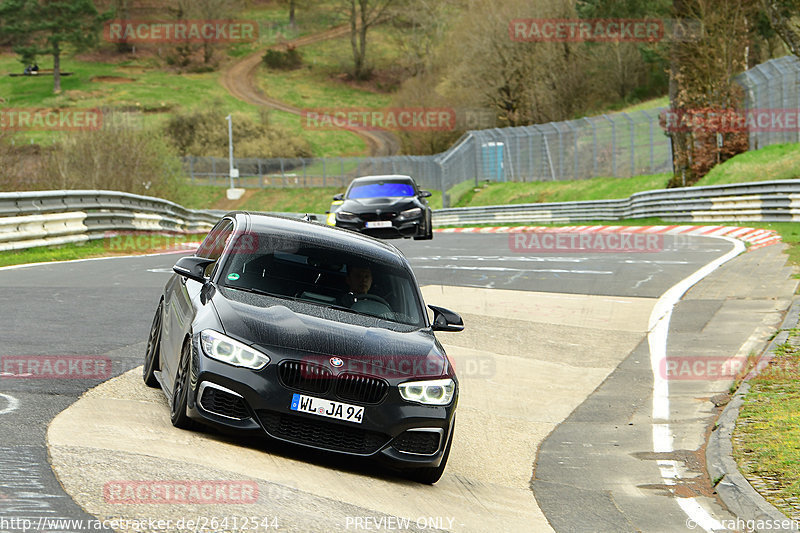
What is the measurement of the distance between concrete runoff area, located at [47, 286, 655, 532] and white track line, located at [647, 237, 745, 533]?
2.23ft

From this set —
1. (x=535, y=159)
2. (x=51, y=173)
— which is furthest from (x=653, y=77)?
(x=51, y=173)

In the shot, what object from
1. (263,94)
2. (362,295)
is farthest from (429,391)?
(263,94)

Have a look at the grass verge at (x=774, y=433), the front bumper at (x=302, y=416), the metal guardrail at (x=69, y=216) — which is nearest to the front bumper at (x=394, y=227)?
the metal guardrail at (x=69, y=216)

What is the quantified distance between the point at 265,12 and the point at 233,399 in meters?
154

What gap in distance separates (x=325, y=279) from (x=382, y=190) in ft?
55.9

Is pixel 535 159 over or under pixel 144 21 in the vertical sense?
under

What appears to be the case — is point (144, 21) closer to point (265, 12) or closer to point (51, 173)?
point (265, 12)

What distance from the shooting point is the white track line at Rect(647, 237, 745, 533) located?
7.33 m

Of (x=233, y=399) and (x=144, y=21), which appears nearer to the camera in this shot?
(x=233, y=399)

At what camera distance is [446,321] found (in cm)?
840

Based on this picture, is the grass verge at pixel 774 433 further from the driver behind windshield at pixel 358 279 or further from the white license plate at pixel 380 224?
the white license plate at pixel 380 224

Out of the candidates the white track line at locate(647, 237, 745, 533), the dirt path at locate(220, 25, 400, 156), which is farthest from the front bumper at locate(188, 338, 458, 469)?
the dirt path at locate(220, 25, 400, 156)

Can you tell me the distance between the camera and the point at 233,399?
6824 mm

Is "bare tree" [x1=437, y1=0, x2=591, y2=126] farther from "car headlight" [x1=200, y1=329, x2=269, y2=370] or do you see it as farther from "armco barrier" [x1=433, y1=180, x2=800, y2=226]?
"car headlight" [x1=200, y1=329, x2=269, y2=370]
